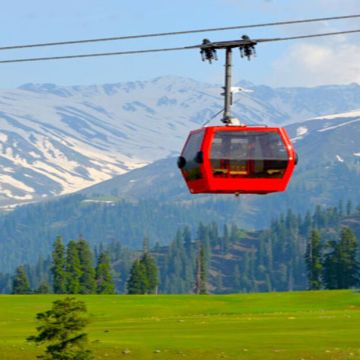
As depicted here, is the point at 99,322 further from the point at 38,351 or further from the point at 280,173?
the point at 280,173

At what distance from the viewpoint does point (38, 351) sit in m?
73.8

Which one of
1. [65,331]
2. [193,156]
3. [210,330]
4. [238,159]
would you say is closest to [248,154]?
[238,159]

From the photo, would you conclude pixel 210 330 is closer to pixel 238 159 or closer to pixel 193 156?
pixel 193 156

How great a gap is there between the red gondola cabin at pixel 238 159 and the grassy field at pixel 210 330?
31089 millimetres

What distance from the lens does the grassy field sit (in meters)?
72.1

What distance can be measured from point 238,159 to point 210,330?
2006 inches

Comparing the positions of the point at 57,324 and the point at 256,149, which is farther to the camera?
the point at 57,324

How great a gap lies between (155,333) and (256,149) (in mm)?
48722

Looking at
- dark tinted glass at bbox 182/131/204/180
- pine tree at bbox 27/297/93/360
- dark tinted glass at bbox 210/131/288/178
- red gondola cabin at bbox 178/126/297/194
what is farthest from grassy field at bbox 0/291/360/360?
dark tinted glass at bbox 210/131/288/178

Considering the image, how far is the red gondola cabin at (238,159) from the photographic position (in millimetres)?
37750

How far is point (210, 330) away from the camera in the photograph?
8819cm

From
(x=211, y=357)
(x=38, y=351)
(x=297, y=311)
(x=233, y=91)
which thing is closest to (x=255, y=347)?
(x=211, y=357)

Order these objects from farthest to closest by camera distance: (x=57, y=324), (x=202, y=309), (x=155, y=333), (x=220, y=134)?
(x=202, y=309), (x=155, y=333), (x=57, y=324), (x=220, y=134)

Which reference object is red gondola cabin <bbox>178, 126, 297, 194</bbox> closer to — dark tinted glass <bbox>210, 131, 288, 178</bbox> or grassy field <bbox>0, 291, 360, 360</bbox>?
dark tinted glass <bbox>210, 131, 288, 178</bbox>
